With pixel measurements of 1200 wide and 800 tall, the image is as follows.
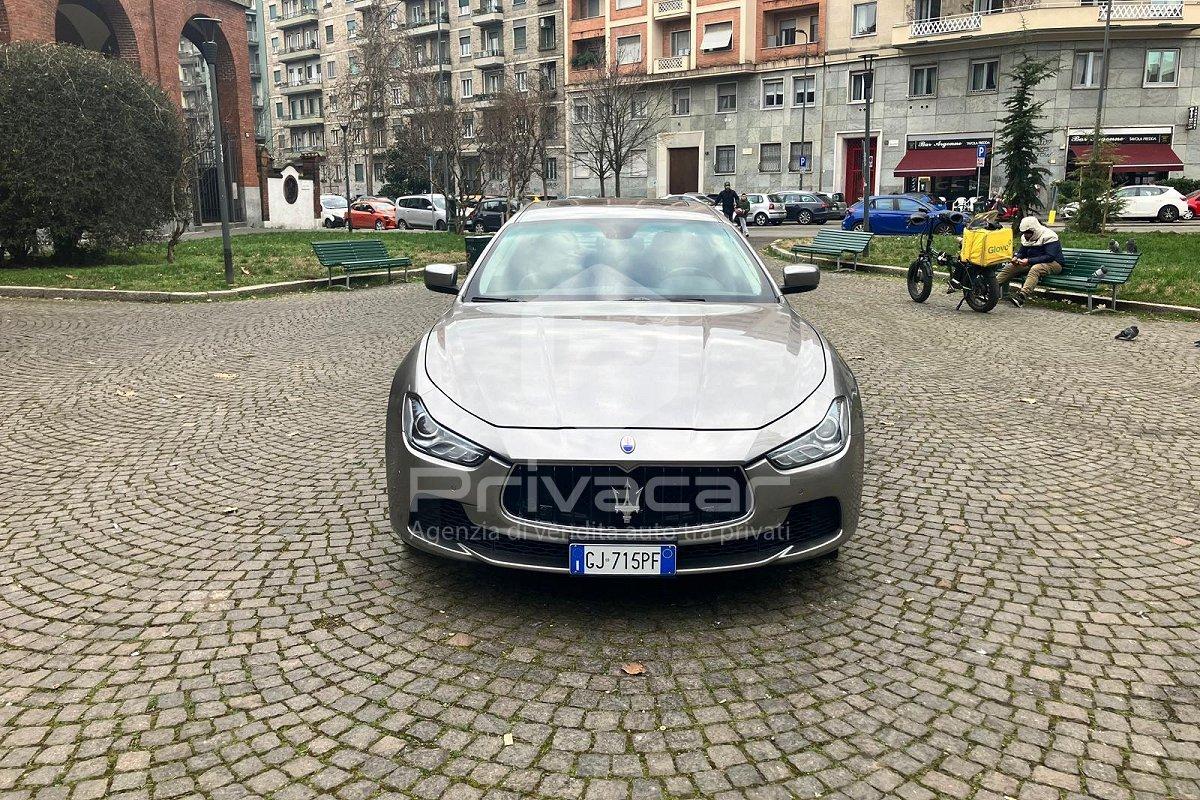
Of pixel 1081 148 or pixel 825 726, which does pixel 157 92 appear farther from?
pixel 1081 148

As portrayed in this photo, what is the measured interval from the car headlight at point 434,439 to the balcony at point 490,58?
69049 millimetres

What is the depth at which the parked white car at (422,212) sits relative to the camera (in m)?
41.3

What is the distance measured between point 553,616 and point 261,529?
1.87m

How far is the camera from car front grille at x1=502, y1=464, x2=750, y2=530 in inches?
135

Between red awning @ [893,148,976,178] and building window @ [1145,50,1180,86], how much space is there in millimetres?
8313

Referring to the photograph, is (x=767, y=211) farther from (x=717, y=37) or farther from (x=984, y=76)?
(x=717, y=37)

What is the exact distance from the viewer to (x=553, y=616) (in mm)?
3771

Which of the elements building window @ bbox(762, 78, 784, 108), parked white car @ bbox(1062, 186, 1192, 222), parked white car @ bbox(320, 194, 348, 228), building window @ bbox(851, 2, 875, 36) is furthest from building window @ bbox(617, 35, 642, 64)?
parked white car @ bbox(1062, 186, 1192, 222)

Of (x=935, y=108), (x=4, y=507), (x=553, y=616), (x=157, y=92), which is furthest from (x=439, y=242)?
(x=935, y=108)

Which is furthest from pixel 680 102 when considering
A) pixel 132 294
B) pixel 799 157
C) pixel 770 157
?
pixel 132 294

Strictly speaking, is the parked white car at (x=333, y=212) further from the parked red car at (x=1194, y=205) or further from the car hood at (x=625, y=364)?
the car hood at (x=625, y=364)

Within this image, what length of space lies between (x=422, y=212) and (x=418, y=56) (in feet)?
92.7

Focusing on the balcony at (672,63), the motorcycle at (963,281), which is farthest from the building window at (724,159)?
the motorcycle at (963,281)

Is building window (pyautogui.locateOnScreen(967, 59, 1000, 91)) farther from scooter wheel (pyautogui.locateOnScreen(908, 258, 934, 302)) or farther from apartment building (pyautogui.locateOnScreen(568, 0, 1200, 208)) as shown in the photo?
scooter wheel (pyautogui.locateOnScreen(908, 258, 934, 302))
